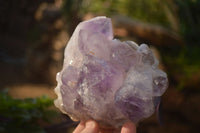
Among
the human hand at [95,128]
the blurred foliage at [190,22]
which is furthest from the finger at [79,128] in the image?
the blurred foliage at [190,22]

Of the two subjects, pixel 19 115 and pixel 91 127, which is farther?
pixel 19 115

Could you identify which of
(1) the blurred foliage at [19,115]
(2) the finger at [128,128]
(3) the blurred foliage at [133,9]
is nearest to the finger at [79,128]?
(2) the finger at [128,128]

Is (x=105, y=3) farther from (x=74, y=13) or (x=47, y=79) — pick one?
(x=47, y=79)

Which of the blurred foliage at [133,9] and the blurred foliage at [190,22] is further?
the blurred foliage at [133,9]

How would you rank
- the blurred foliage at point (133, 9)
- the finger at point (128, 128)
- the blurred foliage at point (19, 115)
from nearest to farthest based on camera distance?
the finger at point (128, 128) → the blurred foliage at point (19, 115) → the blurred foliage at point (133, 9)

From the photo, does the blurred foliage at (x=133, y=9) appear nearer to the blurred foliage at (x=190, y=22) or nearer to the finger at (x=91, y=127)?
the blurred foliage at (x=190, y=22)

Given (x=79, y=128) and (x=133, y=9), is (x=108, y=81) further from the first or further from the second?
(x=133, y=9)

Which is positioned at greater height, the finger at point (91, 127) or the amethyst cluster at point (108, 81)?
the amethyst cluster at point (108, 81)

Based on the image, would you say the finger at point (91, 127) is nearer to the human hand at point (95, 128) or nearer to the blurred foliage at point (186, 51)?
the human hand at point (95, 128)

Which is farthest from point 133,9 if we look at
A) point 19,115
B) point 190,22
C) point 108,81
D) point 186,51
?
point 108,81

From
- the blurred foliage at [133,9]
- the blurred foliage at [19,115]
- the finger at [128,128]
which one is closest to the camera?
the finger at [128,128]
